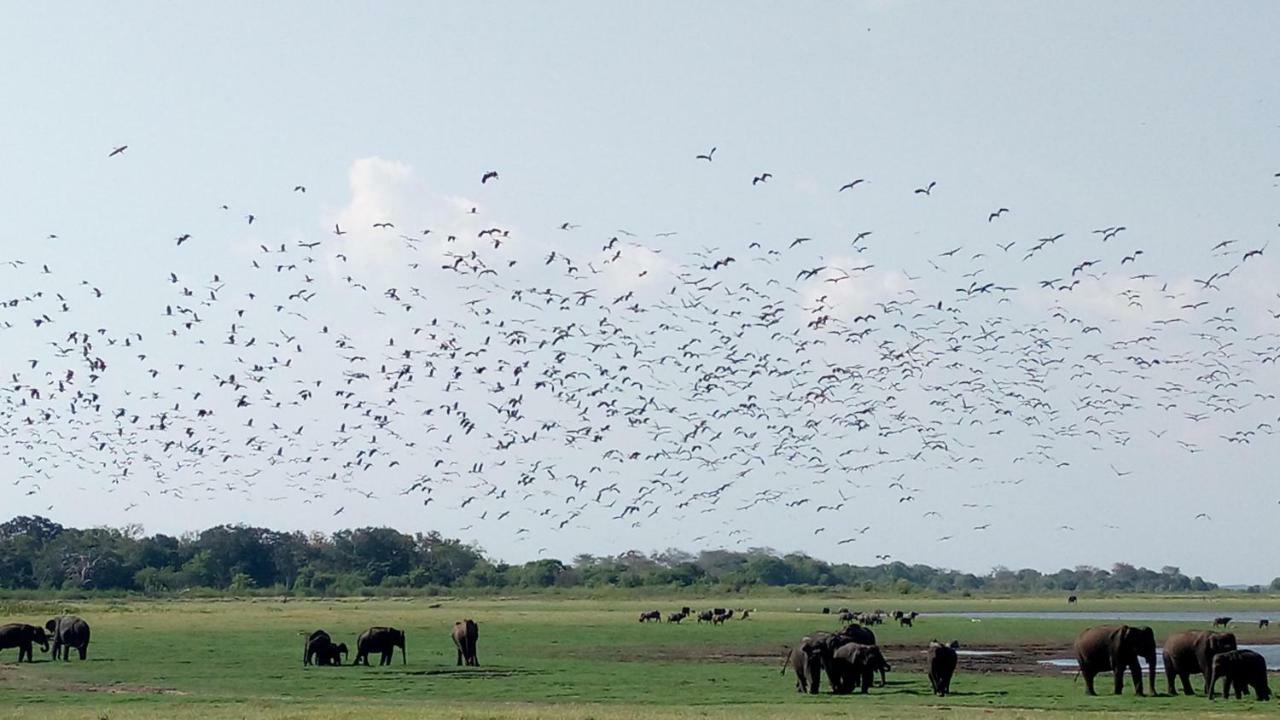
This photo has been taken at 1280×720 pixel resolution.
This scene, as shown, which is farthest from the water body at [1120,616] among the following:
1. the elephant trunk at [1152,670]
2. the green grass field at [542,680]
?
the elephant trunk at [1152,670]

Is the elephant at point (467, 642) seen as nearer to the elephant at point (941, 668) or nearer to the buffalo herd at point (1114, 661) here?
the buffalo herd at point (1114, 661)

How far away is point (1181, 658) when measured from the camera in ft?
123

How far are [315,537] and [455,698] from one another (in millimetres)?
160637

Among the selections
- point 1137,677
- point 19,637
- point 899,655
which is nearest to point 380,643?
point 19,637

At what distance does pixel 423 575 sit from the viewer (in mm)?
174875

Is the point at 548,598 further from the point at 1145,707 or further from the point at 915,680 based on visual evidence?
the point at 1145,707

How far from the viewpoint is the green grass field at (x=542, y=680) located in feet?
104

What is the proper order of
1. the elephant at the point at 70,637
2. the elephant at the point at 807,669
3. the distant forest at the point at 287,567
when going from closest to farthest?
1. the elephant at the point at 807,669
2. the elephant at the point at 70,637
3. the distant forest at the point at 287,567

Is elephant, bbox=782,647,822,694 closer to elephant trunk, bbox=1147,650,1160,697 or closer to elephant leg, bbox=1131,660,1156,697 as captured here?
elephant leg, bbox=1131,660,1156,697

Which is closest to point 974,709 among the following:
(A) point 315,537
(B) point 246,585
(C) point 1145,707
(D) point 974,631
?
(C) point 1145,707

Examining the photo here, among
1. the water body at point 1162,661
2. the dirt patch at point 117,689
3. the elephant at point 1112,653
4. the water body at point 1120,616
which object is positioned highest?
the water body at point 1120,616

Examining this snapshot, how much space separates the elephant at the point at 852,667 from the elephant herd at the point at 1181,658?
479cm

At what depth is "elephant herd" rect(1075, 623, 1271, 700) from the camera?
35188 mm

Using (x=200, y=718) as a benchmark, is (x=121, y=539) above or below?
above
